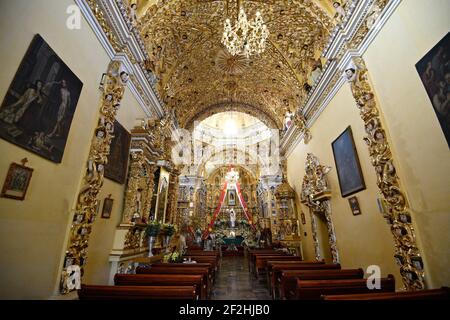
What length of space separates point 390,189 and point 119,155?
5.24m

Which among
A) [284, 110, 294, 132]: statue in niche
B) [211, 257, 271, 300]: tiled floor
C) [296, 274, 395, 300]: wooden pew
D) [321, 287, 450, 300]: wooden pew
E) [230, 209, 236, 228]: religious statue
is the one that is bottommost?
[211, 257, 271, 300]: tiled floor

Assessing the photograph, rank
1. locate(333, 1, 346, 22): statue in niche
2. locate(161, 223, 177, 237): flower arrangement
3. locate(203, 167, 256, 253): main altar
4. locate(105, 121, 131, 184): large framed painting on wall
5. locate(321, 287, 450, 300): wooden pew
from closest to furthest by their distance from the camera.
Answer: locate(321, 287, 450, 300): wooden pew
locate(105, 121, 131, 184): large framed painting on wall
locate(333, 1, 346, 22): statue in niche
locate(161, 223, 177, 237): flower arrangement
locate(203, 167, 256, 253): main altar

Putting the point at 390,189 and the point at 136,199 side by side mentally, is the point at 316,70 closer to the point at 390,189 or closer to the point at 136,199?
the point at 390,189

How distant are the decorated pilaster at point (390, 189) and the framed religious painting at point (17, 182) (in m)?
5.17

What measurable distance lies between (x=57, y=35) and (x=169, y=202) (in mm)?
5608

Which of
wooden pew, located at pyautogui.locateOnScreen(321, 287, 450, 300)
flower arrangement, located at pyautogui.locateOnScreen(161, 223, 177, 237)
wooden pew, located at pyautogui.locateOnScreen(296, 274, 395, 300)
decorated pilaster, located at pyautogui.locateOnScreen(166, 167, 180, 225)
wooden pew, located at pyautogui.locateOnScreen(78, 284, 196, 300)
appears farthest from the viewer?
decorated pilaster, located at pyautogui.locateOnScreen(166, 167, 180, 225)

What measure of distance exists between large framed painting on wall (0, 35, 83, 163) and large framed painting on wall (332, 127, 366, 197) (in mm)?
5565

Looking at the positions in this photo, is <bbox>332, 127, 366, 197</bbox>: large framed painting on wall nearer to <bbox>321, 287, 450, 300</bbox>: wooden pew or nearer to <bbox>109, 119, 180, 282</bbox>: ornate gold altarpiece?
<bbox>321, 287, 450, 300</bbox>: wooden pew

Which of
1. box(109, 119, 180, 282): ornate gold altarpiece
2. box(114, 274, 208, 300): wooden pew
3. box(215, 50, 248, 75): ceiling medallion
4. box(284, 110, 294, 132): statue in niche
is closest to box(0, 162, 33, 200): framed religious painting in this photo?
box(114, 274, 208, 300): wooden pew

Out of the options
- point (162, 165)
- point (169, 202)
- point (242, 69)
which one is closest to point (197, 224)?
point (169, 202)

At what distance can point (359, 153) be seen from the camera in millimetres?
4473

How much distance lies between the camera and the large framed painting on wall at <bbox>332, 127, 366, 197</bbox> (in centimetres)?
446

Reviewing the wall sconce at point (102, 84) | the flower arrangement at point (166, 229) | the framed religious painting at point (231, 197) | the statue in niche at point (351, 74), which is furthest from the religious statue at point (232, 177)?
the wall sconce at point (102, 84)
